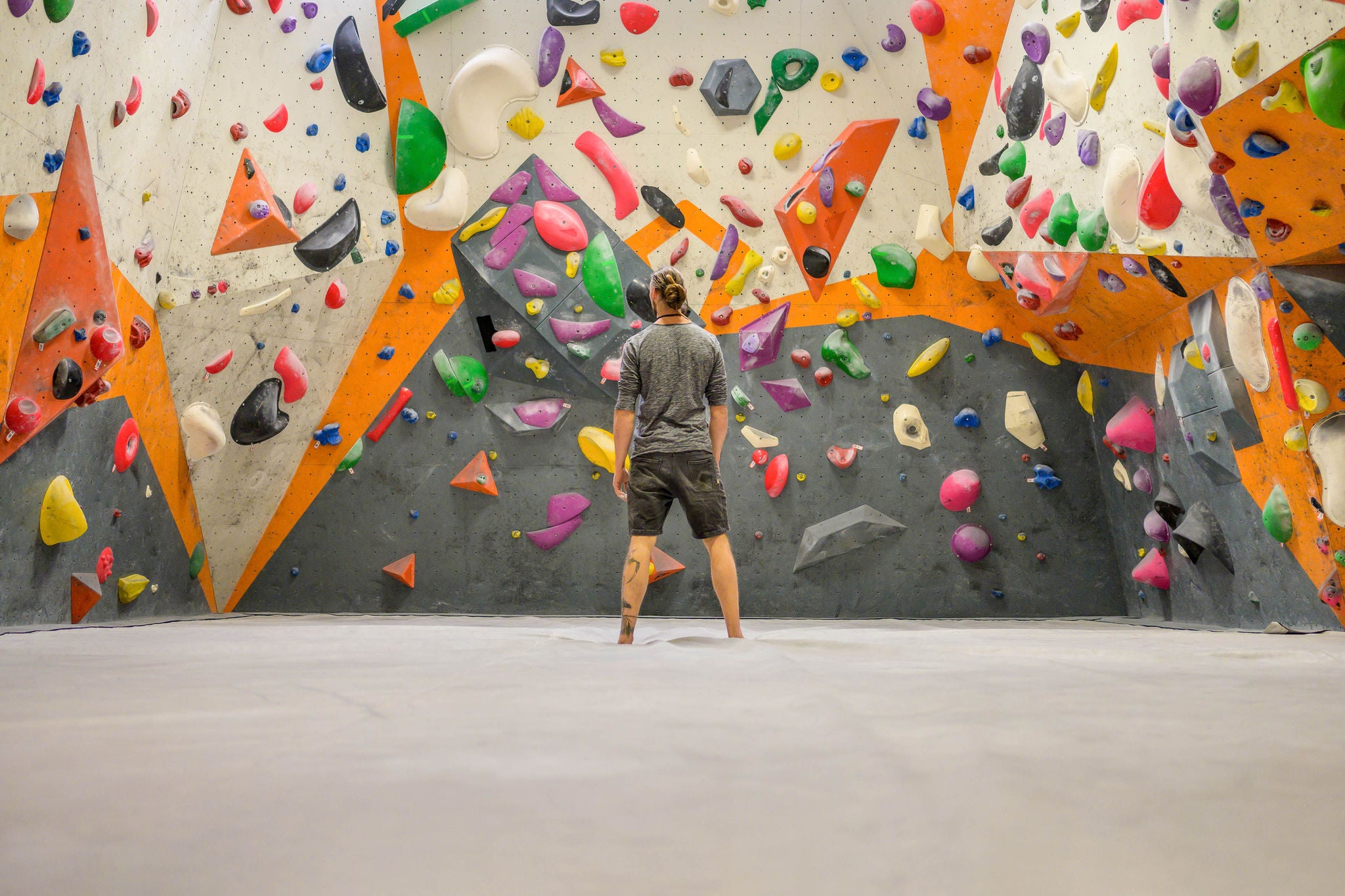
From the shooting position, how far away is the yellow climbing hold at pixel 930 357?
14.2 feet

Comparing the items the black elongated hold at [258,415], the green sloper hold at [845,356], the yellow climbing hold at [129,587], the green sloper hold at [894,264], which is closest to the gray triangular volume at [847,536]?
the green sloper hold at [845,356]

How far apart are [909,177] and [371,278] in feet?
8.72

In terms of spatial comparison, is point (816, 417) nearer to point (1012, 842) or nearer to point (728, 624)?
point (728, 624)

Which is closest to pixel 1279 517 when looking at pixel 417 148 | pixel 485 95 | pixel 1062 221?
pixel 1062 221

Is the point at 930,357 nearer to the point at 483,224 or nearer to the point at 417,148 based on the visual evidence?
the point at 483,224

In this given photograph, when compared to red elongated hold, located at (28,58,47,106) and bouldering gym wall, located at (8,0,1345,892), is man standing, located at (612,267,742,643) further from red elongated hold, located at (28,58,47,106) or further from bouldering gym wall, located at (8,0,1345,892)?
red elongated hold, located at (28,58,47,106)

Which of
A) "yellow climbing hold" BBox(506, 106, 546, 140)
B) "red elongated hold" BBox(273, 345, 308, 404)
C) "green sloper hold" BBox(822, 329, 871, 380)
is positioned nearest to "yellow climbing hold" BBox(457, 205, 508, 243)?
"yellow climbing hold" BBox(506, 106, 546, 140)

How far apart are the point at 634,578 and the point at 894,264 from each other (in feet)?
8.12

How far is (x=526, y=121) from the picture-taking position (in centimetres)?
428

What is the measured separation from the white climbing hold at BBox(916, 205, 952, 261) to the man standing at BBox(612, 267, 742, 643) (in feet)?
6.67

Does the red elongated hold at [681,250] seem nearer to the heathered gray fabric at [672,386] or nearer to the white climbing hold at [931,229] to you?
the white climbing hold at [931,229]

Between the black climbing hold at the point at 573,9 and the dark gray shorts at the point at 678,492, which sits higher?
the black climbing hold at the point at 573,9

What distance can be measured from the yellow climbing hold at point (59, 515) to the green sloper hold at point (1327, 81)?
3985mm

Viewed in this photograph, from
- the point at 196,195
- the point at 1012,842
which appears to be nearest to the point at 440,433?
the point at 196,195
